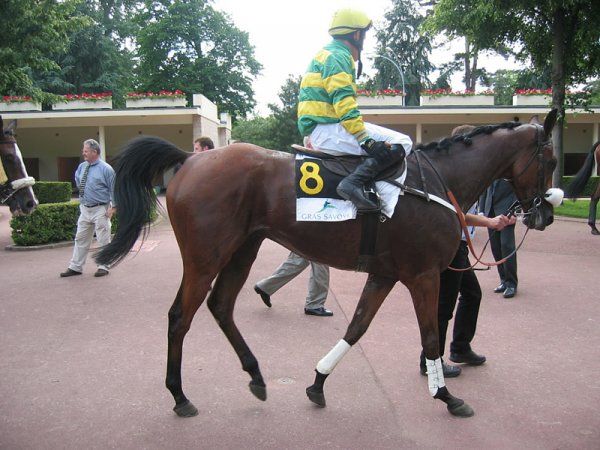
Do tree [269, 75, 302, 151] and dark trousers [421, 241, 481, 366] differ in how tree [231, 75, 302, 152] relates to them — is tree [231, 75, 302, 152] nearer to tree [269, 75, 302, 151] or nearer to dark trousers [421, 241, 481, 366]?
tree [269, 75, 302, 151]

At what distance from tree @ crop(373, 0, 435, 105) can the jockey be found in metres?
45.6

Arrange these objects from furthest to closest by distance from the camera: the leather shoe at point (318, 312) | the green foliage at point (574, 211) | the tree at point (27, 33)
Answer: the green foliage at point (574, 211) < the tree at point (27, 33) < the leather shoe at point (318, 312)

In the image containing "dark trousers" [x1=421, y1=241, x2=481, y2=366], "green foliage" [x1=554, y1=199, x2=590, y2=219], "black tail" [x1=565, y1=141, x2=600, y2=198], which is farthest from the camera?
"green foliage" [x1=554, y1=199, x2=590, y2=219]

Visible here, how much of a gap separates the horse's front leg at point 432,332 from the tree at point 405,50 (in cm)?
4598

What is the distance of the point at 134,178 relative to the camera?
12.6 ft

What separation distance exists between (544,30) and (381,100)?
957cm

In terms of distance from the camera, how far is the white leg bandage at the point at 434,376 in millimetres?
3541

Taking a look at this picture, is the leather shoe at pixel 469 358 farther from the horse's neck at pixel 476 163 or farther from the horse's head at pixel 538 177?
the horse's neck at pixel 476 163

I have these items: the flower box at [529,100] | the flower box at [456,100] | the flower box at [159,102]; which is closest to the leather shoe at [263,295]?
the flower box at [159,102]

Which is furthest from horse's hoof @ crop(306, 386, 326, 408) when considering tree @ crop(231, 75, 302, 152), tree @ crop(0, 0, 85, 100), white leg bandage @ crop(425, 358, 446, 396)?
tree @ crop(231, 75, 302, 152)

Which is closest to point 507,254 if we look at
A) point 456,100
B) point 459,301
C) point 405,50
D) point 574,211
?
point 459,301

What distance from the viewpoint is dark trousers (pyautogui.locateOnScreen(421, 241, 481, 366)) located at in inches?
165

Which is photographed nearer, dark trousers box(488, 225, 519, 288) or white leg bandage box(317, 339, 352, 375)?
white leg bandage box(317, 339, 352, 375)

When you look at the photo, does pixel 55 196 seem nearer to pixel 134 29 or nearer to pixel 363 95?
pixel 363 95
